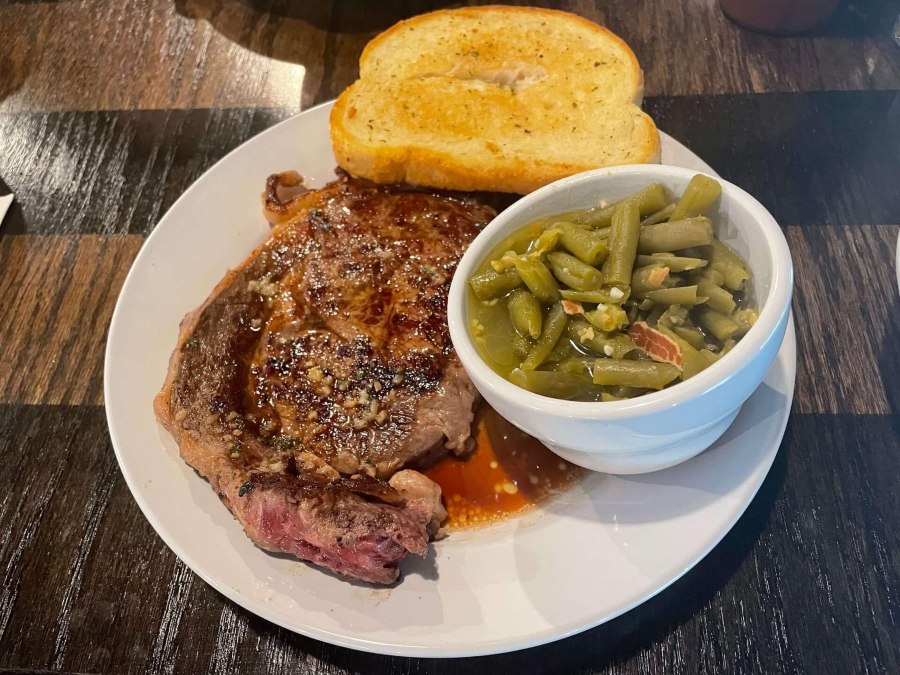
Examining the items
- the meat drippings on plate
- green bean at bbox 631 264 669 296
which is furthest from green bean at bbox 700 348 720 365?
the meat drippings on plate

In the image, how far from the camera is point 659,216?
194cm

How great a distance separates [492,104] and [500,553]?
183cm

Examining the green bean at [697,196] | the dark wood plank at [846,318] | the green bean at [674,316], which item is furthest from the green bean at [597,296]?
the dark wood plank at [846,318]

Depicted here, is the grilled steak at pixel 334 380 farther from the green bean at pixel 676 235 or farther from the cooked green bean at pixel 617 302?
the green bean at pixel 676 235

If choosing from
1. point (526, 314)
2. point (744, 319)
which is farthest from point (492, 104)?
point (744, 319)

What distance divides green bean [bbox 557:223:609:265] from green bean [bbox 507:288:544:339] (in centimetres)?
18

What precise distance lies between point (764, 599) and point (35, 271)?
3.40m

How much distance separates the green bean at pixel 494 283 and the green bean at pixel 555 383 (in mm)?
271

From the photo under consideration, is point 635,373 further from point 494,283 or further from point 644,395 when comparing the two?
point 494,283

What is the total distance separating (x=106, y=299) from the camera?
9.87 ft


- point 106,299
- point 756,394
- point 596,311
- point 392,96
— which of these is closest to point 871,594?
point 756,394

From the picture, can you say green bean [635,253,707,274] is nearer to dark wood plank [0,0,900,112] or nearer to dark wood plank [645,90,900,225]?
dark wood plank [645,90,900,225]

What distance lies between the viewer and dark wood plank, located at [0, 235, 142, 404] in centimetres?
278

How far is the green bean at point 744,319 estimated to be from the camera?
5.60 feet
